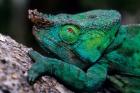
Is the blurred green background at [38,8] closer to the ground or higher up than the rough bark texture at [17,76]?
closer to the ground

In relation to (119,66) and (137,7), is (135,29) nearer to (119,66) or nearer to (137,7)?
(119,66)

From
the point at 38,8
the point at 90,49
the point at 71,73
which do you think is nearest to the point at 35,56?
the point at 71,73

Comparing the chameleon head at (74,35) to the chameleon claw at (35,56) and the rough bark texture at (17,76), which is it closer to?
the chameleon claw at (35,56)

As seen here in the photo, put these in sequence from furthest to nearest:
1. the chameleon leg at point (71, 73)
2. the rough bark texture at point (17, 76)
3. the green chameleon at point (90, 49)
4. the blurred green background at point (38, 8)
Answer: the blurred green background at point (38, 8) < the green chameleon at point (90, 49) < the chameleon leg at point (71, 73) < the rough bark texture at point (17, 76)

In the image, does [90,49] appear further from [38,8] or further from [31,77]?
[38,8]

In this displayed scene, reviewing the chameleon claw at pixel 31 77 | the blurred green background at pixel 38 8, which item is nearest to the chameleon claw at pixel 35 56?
the chameleon claw at pixel 31 77

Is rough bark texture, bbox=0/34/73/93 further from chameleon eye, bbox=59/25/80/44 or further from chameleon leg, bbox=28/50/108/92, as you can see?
chameleon eye, bbox=59/25/80/44

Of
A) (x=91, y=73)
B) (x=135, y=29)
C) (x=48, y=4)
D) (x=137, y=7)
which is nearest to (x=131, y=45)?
(x=135, y=29)

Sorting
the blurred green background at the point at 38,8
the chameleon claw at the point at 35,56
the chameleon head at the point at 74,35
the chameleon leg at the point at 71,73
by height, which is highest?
the chameleon head at the point at 74,35
